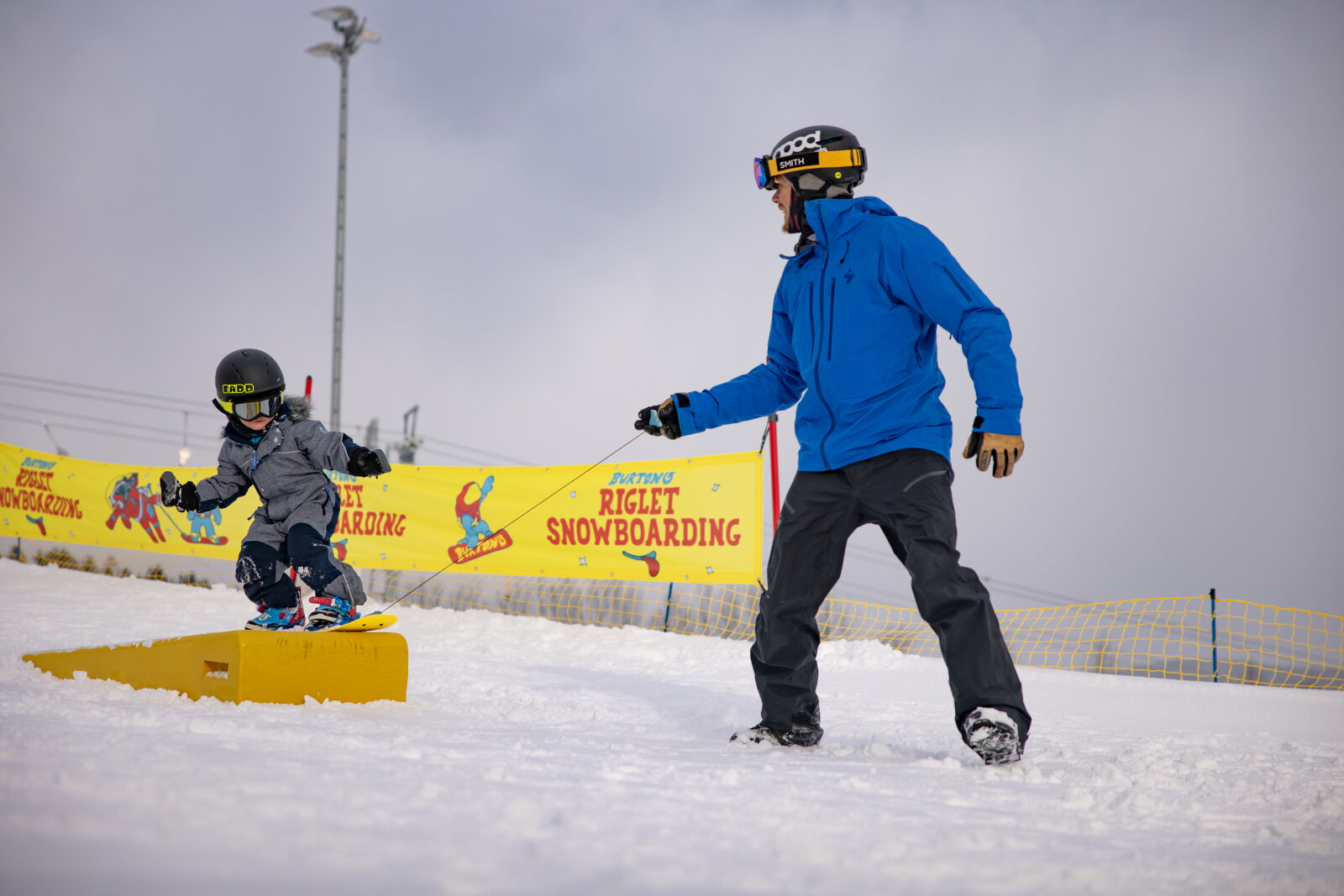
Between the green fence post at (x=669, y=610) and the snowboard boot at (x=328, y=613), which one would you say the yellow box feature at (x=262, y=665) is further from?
the green fence post at (x=669, y=610)

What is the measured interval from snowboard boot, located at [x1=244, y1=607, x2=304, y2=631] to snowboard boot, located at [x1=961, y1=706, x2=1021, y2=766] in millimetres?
2624

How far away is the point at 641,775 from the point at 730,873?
623 mm

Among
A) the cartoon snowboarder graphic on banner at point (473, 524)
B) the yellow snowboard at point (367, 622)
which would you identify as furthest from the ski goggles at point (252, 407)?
the cartoon snowboarder graphic on banner at point (473, 524)

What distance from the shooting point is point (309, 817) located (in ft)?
4.02

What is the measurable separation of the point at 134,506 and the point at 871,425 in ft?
36.9

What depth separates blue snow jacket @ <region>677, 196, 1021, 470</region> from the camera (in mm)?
2393

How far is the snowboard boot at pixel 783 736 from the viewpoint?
2.49 metres

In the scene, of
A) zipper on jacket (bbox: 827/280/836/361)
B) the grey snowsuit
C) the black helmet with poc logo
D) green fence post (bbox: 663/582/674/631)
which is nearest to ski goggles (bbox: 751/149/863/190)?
the black helmet with poc logo

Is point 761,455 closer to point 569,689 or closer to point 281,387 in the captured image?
point 569,689

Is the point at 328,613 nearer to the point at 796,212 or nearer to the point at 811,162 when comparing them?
the point at 796,212

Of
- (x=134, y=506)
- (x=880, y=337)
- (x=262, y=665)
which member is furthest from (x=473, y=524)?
(x=880, y=337)

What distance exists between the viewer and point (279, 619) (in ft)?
11.3

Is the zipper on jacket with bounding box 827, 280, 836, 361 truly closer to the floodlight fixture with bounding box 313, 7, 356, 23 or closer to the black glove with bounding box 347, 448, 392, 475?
the black glove with bounding box 347, 448, 392, 475

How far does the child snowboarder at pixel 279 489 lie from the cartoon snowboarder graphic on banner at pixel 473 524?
483cm
